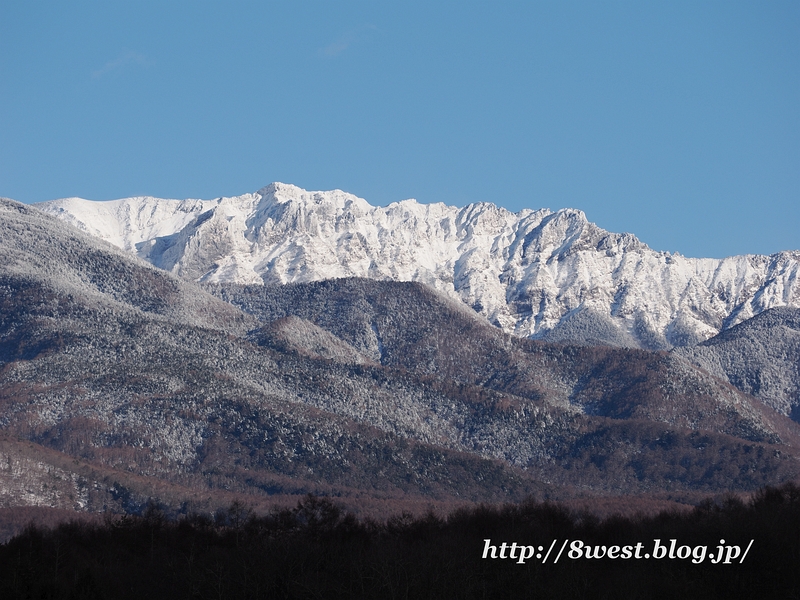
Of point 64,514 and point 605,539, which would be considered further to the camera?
point 64,514

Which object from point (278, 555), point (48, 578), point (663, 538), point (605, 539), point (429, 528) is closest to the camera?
point (48, 578)

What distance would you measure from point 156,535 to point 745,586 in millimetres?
61328

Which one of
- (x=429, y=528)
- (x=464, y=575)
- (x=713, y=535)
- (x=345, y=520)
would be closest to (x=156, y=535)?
(x=345, y=520)

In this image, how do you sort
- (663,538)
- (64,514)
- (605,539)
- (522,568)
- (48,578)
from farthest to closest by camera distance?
(64,514), (605,539), (663,538), (522,568), (48,578)

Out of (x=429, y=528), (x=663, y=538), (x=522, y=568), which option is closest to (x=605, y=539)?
(x=663, y=538)

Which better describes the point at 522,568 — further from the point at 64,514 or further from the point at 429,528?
the point at 64,514

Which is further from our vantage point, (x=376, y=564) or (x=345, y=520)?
(x=345, y=520)

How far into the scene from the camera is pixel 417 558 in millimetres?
104688

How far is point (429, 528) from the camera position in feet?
439

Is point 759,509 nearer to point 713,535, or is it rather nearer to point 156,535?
point 713,535

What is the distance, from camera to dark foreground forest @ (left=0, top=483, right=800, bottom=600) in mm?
91000

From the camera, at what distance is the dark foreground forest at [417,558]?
91.0 m

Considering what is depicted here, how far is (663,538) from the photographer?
113312 millimetres

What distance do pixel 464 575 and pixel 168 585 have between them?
78.9 feet
